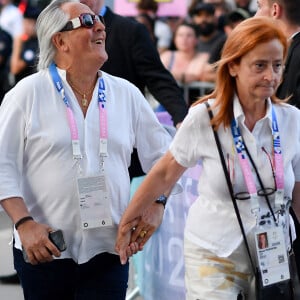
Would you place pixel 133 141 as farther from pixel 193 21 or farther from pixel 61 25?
pixel 193 21

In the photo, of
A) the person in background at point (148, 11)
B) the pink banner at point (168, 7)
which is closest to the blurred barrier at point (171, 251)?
the person in background at point (148, 11)

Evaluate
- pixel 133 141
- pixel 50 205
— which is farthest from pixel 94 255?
pixel 133 141

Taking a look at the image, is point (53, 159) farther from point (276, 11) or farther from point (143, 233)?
point (276, 11)

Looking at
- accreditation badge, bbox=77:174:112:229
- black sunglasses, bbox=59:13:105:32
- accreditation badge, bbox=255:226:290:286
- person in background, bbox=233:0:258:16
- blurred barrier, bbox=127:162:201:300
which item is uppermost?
black sunglasses, bbox=59:13:105:32

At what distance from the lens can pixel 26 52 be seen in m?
11.0

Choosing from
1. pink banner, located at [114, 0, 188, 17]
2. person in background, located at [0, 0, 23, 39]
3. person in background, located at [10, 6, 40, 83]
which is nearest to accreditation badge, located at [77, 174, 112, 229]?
person in background, located at [10, 6, 40, 83]

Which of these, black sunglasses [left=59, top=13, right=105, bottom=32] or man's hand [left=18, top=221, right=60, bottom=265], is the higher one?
black sunglasses [left=59, top=13, right=105, bottom=32]

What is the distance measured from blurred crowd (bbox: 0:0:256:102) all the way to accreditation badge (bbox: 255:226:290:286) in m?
6.35

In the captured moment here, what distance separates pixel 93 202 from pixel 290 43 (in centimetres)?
158

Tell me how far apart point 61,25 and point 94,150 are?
1.91ft

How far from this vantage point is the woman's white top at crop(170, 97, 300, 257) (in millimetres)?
3703

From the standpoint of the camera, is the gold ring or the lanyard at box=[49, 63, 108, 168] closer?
the lanyard at box=[49, 63, 108, 168]

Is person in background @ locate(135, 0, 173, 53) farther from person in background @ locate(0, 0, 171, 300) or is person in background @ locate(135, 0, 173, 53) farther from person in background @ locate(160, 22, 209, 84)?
person in background @ locate(0, 0, 171, 300)

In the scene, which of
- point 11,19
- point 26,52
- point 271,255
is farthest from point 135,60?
point 11,19
